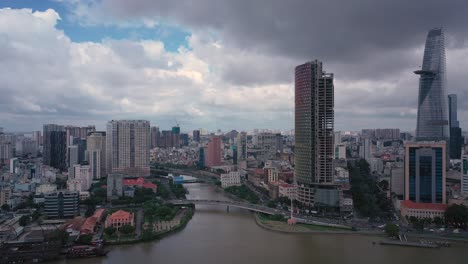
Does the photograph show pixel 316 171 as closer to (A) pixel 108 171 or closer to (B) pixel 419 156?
(B) pixel 419 156

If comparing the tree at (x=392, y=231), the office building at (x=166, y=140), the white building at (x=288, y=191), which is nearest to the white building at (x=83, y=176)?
the white building at (x=288, y=191)

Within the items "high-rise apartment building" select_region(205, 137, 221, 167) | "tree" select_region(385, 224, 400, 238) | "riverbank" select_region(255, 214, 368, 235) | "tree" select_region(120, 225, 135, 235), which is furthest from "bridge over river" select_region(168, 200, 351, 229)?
"high-rise apartment building" select_region(205, 137, 221, 167)

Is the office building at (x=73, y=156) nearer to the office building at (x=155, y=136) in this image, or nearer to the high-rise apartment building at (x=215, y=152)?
the high-rise apartment building at (x=215, y=152)

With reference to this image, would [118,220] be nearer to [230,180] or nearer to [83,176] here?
[83,176]

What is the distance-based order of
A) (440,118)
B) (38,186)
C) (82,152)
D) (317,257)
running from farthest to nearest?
(82,152)
(440,118)
(38,186)
(317,257)

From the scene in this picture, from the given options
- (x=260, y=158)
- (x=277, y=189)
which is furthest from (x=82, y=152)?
(x=277, y=189)
